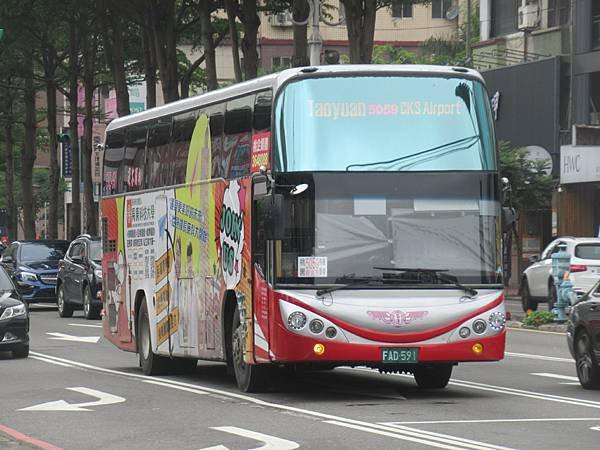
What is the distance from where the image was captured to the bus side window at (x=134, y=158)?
70.8 feet

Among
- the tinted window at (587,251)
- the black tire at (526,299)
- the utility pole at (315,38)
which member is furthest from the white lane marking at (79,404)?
the black tire at (526,299)

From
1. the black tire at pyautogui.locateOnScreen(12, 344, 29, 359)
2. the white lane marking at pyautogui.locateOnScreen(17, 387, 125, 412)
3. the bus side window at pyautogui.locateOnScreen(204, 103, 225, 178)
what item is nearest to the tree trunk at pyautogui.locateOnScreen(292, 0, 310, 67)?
the black tire at pyautogui.locateOnScreen(12, 344, 29, 359)

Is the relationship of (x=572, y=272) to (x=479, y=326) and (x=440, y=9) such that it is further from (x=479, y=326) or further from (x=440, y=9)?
(x=440, y=9)


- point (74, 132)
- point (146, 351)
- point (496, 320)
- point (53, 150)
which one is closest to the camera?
point (496, 320)

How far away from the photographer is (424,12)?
9962 cm

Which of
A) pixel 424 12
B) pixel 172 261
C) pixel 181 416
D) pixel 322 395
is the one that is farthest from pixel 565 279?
pixel 424 12

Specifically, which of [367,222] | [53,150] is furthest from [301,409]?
[53,150]

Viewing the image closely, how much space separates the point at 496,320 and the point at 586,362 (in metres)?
1.71

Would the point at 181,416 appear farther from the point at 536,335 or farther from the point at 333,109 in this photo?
the point at 536,335

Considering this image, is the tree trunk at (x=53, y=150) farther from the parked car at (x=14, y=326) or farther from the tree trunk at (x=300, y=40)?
the parked car at (x=14, y=326)

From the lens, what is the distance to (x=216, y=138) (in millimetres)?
18500

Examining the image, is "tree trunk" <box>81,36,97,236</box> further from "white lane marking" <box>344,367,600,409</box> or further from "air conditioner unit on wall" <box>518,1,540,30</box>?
"white lane marking" <box>344,367,600,409</box>

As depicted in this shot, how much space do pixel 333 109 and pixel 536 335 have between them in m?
13.9

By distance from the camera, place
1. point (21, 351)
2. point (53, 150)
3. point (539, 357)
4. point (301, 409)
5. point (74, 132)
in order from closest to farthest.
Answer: point (301, 409)
point (539, 357)
point (21, 351)
point (74, 132)
point (53, 150)
